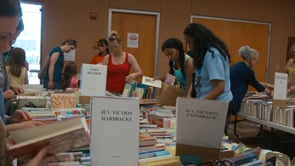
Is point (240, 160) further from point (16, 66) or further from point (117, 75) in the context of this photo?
point (16, 66)

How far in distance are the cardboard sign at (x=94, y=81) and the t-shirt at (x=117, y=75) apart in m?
0.75

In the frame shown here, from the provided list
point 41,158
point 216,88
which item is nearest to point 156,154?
point 41,158

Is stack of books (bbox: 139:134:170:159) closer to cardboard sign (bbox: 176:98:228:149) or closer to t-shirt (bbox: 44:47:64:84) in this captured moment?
cardboard sign (bbox: 176:98:228:149)

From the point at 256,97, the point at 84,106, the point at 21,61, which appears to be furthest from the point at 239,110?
the point at 21,61

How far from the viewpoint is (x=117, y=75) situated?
338 centimetres

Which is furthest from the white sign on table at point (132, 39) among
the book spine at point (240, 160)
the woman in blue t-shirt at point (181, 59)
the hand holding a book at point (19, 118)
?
the book spine at point (240, 160)

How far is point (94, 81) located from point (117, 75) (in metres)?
0.81

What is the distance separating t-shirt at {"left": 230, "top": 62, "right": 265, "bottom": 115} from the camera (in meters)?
3.97

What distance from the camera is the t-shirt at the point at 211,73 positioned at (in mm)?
2342

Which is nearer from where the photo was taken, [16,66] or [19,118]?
[19,118]

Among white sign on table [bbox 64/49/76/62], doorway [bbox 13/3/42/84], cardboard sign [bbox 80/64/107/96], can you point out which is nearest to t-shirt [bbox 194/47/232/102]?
cardboard sign [bbox 80/64/107/96]

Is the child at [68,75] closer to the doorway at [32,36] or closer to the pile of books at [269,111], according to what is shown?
the doorway at [32,36]

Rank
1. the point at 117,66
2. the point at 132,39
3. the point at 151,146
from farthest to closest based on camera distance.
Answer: the point at 132,39
the point at 117,66
the point at 151,146

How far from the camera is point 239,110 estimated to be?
4.20 meters
